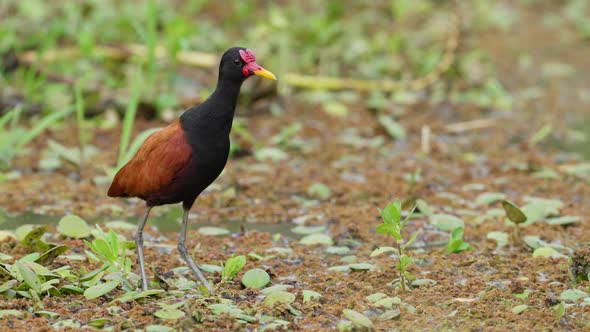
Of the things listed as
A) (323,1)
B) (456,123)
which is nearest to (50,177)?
(456,123)

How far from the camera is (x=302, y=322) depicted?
3961 millimetres

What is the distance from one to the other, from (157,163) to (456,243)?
1.72 metres

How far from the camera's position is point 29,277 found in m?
4.00

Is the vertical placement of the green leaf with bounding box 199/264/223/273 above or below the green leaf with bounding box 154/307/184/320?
below

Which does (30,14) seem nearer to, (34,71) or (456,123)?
(34,71)

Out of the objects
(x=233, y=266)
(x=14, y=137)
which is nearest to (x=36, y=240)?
(x=233, y=266)

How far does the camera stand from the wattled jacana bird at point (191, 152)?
4289 mm

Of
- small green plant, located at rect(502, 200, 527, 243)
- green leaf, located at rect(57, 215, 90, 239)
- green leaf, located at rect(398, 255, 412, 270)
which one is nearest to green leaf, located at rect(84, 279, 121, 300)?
green leaf, located at rect(57, 215, 90, 239)

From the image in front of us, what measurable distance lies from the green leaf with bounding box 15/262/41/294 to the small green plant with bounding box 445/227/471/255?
2.21 meters

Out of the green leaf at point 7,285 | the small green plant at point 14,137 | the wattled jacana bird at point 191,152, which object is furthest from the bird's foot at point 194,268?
the small green plant at point 14,137

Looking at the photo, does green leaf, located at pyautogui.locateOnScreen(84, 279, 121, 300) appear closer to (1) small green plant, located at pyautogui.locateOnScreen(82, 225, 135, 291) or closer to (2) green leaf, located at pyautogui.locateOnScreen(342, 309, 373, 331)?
(1) small green plant, located at pyautogui.locateOnScreen(82, 225, 135, 291)

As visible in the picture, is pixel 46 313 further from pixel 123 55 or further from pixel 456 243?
pixel 123 55

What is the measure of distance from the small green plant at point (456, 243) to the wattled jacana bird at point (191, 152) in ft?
4.61

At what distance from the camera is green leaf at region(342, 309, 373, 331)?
12.4 feet
